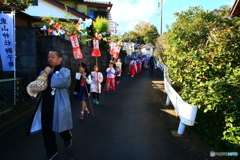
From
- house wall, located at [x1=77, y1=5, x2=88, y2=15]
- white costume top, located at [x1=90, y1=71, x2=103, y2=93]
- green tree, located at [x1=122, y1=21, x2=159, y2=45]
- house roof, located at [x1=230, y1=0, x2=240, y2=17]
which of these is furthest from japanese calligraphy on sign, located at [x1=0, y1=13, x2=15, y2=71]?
green tree, located at [x1=122, y1=21, x2=159, y2=45]

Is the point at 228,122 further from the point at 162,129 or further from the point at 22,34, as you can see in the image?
the point at 22,34

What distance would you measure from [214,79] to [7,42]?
20.1 feet

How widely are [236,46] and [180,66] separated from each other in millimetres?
1637

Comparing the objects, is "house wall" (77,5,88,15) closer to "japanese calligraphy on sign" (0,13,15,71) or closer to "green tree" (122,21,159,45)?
"japanese calligraphy on sign" (0,13,15,71)

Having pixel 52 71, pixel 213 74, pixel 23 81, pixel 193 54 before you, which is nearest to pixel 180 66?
pixel 193 54

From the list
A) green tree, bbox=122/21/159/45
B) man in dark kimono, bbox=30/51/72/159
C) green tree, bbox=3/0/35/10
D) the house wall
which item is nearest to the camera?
man in dark kimono, bbox=30/51/72/159

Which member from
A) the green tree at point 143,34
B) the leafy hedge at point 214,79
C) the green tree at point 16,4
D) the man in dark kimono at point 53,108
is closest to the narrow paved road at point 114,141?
the man in dark kimono at point 53,108

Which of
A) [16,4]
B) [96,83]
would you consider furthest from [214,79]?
[16,4]

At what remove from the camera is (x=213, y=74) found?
421 centimetres

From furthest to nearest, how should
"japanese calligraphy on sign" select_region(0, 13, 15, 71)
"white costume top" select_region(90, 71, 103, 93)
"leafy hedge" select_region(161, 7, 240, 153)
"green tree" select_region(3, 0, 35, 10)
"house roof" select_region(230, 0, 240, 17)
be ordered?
"house roof" select_region(230, 0, 240, 17)
"white costume top" select_region(90, 71, 103, 93)
"green tree" select_region(3, 0, 35, 10)
"japanese calligraphy on sign" select_region(0, 13, 15, 71)
"leafy hedge" select_region(161, 7, 240, 153)

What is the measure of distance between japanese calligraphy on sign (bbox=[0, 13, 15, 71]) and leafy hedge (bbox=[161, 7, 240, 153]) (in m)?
5.28

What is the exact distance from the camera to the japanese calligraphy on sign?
548 cm

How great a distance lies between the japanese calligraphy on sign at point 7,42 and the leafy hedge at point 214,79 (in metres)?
5.28

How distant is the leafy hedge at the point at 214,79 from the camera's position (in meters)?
3.61
